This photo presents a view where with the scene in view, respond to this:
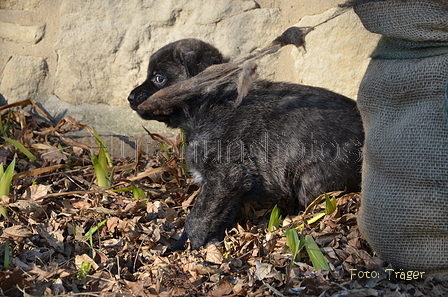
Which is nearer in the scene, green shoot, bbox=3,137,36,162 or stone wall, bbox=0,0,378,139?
green shoot, bbox=3,137,36,162

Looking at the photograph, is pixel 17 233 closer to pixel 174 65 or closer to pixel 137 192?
pixel 137 192

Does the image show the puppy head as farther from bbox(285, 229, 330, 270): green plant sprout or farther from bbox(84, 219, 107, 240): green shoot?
bbox(285, 229, 330, 270): green plant sprout

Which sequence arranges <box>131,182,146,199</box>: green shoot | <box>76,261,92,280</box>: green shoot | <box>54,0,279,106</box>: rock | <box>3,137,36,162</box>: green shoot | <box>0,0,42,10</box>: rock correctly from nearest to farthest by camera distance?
<box>76,261,92,280</box>: green shoot → <box>131,182,146,199</box>: green shoot → <box>3,137,36,162</box>: green shoot → <box>54,0,279,106</box>: rock → <box>0,0,42,10</box>: rock

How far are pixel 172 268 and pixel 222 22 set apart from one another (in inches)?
84.0

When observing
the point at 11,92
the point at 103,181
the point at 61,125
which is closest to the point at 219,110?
the point at 103,181

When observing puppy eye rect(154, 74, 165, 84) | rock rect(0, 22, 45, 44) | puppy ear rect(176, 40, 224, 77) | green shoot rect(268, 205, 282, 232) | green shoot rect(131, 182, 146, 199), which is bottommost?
green shoot rect(268, 205, 282, 232)

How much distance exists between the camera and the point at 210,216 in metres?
3.00

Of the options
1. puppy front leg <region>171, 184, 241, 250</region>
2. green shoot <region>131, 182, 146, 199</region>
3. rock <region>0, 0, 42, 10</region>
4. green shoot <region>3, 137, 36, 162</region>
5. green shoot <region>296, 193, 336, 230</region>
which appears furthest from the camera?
rock <region>0, 0, 42, 10</region>

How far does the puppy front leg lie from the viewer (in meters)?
2.97

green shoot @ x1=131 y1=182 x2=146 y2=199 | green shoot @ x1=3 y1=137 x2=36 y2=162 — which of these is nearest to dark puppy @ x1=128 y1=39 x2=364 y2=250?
green shoot @ x1=131 y1=182 x2=146 y2=199

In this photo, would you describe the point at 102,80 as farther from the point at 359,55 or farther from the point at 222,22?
the point at 359,55

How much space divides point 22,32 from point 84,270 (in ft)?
8.13

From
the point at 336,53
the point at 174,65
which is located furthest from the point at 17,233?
the point at 336,53

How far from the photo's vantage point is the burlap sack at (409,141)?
88.4 inches
